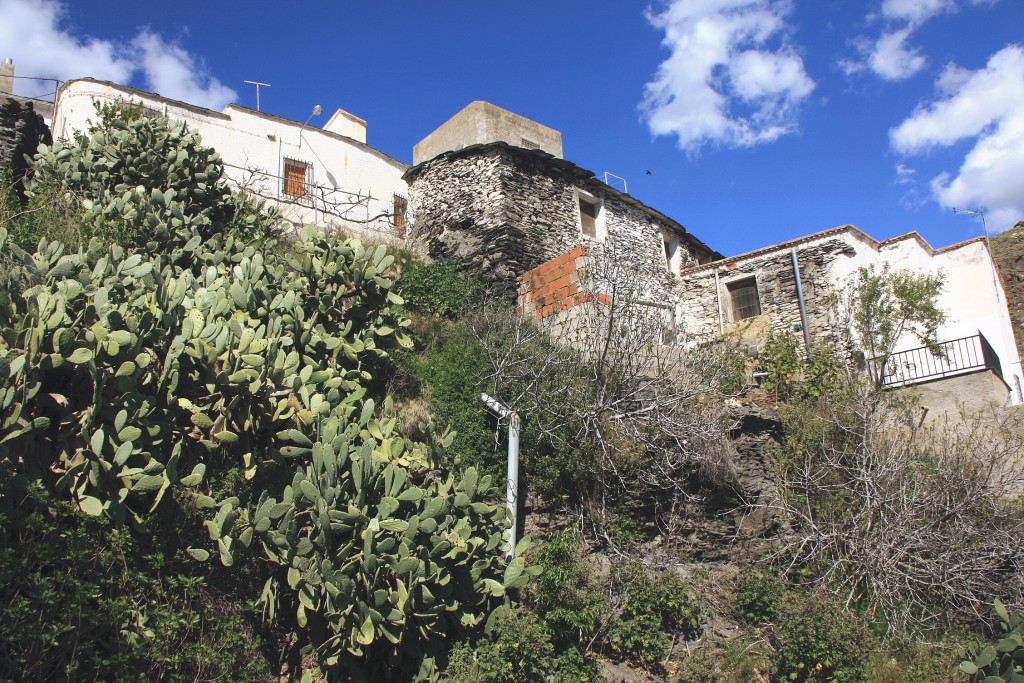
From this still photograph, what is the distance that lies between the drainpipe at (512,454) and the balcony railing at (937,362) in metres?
8.76

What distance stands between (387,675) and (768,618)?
15.6ft

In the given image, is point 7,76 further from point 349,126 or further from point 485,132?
point 485,132

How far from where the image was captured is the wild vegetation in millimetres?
5395

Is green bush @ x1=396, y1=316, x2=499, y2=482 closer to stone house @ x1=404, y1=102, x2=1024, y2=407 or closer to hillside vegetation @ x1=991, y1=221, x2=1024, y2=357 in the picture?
stone house @ x1=404, y1=102, x2=1024, y2=407

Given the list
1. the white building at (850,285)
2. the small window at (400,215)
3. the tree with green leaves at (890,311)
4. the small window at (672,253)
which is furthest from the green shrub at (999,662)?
the small window at (400,215)

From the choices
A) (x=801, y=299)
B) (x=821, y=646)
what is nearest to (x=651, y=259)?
(x=801, y=299)

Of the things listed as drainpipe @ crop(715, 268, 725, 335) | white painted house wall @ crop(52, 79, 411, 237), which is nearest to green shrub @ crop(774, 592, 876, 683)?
drainpipe @ crop(715, 268, 725, 335)

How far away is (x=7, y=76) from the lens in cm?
1648

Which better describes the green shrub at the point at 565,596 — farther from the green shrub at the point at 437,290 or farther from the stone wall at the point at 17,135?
the stone wall at the point at 17,135

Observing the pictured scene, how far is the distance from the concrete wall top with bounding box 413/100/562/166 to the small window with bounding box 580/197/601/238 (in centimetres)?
233

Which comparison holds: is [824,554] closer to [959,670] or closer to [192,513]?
[959,670]

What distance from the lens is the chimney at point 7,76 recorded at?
651 inches

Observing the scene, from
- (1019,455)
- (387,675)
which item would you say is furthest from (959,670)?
(387,675)

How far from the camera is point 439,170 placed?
51.8ft
